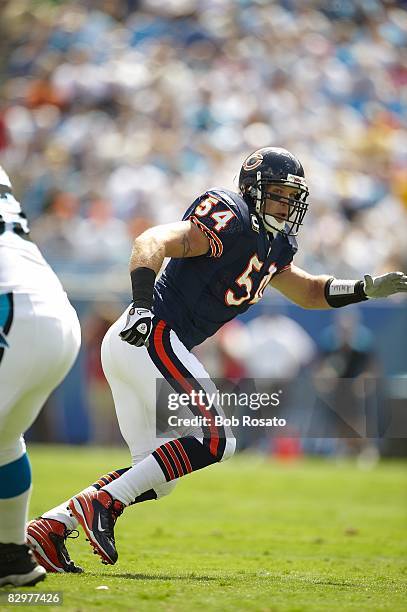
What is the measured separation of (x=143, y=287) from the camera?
15.3 feet

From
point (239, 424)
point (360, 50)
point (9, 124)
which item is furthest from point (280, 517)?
point (360, 50)

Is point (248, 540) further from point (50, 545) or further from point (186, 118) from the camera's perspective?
point (186, 118)

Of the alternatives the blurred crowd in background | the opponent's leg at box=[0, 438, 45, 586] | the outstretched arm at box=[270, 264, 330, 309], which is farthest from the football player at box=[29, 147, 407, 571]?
the blurred crowd in background

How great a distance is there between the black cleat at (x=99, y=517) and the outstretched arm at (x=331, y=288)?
1625 mm

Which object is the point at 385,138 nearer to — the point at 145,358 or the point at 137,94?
the point at 137,94

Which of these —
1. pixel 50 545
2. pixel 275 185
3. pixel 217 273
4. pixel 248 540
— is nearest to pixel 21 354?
pixel 50 545

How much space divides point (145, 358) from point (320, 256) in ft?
28.7

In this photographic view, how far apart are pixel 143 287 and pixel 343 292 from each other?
4.86ft

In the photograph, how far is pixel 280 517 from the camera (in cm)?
818

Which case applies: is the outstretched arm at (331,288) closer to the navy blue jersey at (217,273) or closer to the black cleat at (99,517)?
the navy blue jersey at (217,273)

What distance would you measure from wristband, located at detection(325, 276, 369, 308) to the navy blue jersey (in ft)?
1.90

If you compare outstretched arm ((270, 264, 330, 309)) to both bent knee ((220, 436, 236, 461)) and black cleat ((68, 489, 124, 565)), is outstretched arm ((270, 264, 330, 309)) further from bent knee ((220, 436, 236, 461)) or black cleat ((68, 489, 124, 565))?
black cleat ((68, 489, 124, 565))

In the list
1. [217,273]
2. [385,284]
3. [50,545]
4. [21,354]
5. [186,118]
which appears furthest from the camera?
[186,118]

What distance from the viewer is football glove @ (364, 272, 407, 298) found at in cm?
558
